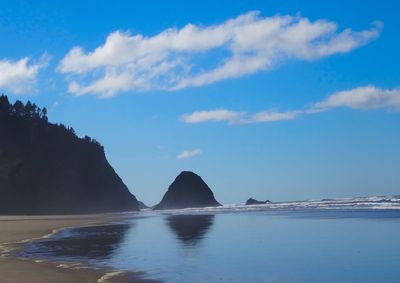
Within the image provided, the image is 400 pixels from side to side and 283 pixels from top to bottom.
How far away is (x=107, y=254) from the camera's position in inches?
→ 941

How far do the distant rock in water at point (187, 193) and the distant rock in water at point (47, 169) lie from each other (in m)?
38.4

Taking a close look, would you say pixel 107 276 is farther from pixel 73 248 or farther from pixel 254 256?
pixel 73 248

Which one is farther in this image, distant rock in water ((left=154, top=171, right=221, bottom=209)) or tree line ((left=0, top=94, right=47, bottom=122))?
distant rock in water ((left=154, top=171, right=221, bottom=209))

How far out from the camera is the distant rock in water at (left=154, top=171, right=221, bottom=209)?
182500 mm

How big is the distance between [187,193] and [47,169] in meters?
73.2

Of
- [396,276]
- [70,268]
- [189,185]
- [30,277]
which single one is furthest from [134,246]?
[189,185]

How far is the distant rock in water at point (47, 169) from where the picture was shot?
111m

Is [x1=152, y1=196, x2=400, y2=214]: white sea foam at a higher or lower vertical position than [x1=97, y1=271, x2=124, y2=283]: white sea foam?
higher

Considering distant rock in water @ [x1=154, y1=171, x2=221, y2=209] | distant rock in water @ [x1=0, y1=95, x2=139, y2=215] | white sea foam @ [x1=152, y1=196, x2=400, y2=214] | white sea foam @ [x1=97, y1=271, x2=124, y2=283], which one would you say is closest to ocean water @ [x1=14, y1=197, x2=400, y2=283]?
white sea foam @ [x1=97, y1=271, x2=124, y2=283]

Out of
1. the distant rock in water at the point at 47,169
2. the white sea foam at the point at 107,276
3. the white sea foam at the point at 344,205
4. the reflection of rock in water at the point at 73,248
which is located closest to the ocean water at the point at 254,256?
the reflection of rock in water at the point at 73,248

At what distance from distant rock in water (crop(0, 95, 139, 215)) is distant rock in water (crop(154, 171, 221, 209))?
126 feet

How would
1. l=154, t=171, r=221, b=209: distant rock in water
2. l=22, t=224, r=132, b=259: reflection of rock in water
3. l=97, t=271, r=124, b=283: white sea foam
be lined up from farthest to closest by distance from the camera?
l=154, t=171, r=221, b=209: distant rock in water, l=22, t=224, r=132, b=259: reflection of rock in water, l=97, t=271, r=124, b=283: white sea foam

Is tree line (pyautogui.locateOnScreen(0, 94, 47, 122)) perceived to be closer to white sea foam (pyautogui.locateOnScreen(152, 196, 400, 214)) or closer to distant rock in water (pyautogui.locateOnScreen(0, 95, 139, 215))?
distant rock in water (pyautogui.locateOnScreen(0, 95, 139, 215))

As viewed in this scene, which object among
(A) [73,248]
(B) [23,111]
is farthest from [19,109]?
(A) [73,248]
